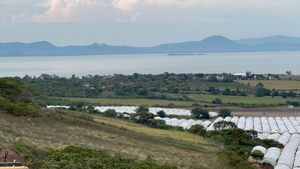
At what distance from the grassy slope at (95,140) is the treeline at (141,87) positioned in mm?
46610

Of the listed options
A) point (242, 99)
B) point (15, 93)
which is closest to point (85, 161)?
point (15, 93)

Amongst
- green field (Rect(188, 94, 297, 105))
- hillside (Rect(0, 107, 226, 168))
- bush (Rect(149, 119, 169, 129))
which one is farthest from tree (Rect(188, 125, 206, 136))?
green field (Rect(188, 94, 297, 105))

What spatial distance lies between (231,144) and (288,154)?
3557 millimetres

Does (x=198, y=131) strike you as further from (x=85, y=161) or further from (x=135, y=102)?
(x=135, y=102)

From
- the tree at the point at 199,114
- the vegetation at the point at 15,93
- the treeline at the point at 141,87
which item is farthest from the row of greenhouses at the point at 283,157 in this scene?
the treeline at the point at 141,87

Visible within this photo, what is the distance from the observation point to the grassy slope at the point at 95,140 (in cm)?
2075

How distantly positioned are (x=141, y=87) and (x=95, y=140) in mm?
62881

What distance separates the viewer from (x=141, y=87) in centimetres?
8662

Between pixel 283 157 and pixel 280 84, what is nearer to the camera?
pixel 283 157

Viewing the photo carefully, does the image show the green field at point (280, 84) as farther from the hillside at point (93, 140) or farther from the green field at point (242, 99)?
the hillside at point (93, 140)

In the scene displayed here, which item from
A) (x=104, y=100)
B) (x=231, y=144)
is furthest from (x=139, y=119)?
(x=104, y=100)

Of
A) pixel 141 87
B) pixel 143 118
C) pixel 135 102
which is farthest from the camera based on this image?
pixel 141 87

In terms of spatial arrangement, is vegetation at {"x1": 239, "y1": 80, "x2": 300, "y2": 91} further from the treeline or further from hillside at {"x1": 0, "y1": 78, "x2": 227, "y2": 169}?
hillside at {"x1": 0, "y1": 78, "x2": 227, "y2": 169}

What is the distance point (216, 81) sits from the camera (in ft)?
321
